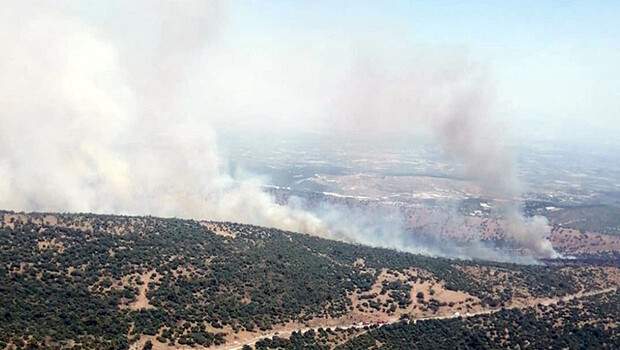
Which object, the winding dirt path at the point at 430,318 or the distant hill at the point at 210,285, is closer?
the distant hill at the point at 210,285

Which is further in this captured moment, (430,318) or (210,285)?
(430,318)

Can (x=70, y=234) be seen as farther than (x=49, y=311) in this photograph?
Yes

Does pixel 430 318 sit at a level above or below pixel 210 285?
below

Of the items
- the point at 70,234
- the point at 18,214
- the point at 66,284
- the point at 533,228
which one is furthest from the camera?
the point at 533,228

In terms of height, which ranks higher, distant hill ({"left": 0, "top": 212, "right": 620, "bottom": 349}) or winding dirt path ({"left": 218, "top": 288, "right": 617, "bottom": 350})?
distant hill ({"left": 0, "top": 212, "right": 620, "bottom": 349})

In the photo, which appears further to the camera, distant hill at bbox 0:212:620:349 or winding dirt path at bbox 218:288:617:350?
winding dirt path at bbox 218:288:617:350

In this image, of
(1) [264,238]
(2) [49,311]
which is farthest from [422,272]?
(2) [49,311]

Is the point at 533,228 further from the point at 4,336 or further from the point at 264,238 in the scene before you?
the point at 4,336

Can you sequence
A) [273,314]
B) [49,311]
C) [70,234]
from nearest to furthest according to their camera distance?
[49,311] → [273,314] → [70,234]
